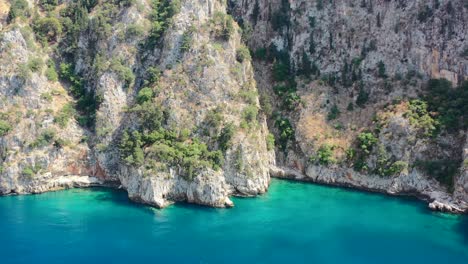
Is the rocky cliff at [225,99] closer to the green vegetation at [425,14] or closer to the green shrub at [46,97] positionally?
the green vegetation at [425,14]

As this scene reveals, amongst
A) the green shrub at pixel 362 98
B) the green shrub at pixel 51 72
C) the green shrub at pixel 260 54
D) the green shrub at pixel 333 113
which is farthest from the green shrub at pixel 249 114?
the green shrub at pixel 51 72

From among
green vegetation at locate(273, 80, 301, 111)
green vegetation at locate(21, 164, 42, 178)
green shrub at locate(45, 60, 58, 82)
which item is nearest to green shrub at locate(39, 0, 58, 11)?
green shrub at locate(45, 60, 58, 82)

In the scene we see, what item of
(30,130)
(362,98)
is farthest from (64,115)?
(362,98)

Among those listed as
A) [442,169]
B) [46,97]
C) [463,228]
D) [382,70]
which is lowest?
[463,228]

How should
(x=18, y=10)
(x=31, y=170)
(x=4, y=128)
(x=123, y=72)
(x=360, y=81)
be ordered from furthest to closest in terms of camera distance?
(x=360, y=81)
(x=18, y=10)
(x=123, y=72)
(x=4, y=128)
(x=31, y=170)

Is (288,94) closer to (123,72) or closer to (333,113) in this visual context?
(333,113)
